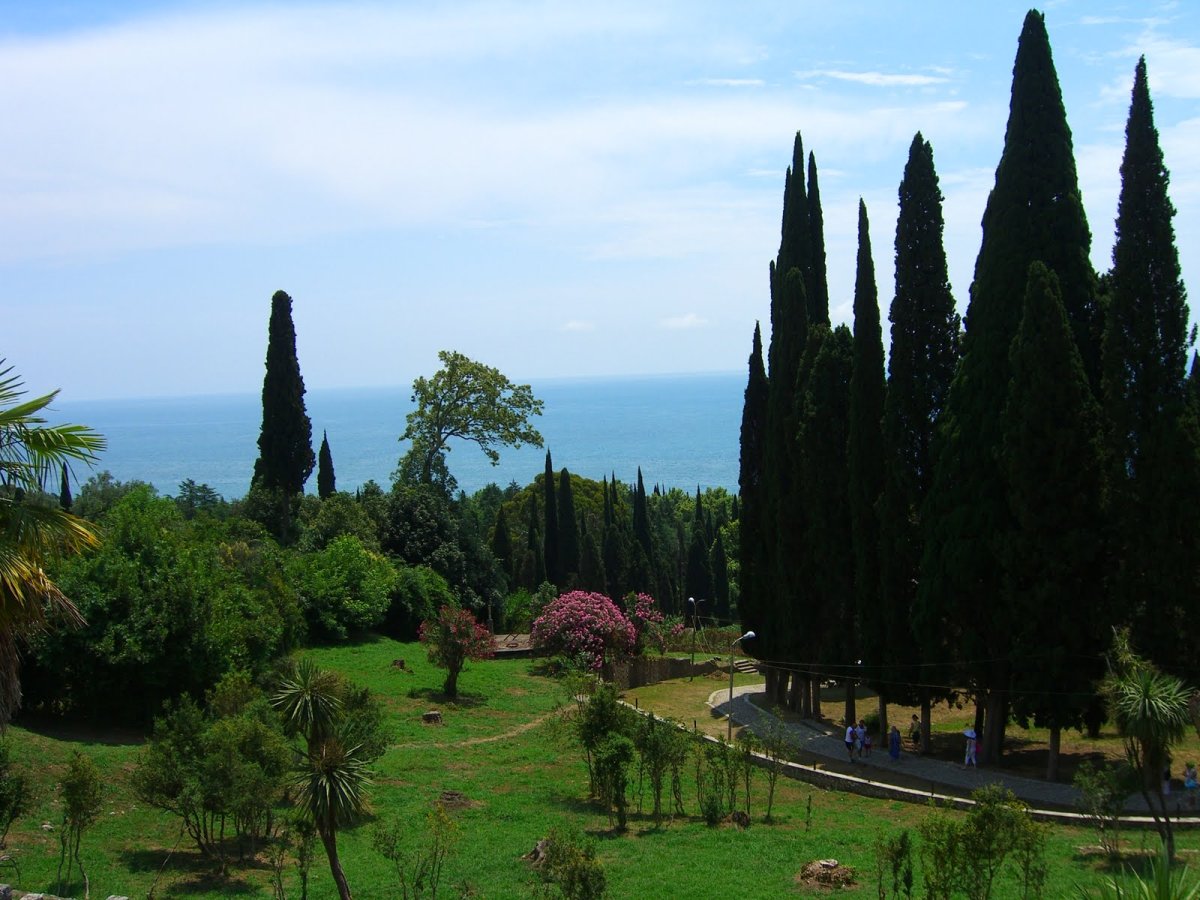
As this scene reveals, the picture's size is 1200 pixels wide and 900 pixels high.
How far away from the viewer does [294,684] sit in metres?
13.9

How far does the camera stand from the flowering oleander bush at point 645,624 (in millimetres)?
40969

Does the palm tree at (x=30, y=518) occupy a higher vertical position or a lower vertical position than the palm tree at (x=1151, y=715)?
higher

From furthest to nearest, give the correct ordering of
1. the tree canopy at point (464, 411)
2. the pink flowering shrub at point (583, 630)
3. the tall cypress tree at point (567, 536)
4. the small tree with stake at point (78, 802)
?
the tall cypress tree at point (567, 536), the tree canopy at point (464, 411), the pink flowering shrub at point (583, 630), the small tree with stake at point (78, 802)

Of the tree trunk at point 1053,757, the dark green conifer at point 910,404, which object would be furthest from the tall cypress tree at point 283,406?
the tree trunk at point 1053,757

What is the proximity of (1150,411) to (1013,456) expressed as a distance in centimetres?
247

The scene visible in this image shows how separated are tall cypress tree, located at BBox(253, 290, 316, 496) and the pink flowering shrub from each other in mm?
12146

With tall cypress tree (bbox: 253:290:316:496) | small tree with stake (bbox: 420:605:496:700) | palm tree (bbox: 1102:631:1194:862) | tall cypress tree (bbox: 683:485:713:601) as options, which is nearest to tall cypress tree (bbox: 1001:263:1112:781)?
palm tree (bbox: 1102:631:1194:862)

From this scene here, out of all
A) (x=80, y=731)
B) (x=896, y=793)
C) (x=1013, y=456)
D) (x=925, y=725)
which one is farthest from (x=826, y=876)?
(x=80, y=731)

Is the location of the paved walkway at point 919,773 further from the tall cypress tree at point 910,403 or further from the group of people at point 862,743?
the tall cypress tree at point 910,403

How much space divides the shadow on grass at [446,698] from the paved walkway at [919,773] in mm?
7389

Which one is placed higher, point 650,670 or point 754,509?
point 754,509

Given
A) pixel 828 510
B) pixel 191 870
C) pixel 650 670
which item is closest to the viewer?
pixel 191 870

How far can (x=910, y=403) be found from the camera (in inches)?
988

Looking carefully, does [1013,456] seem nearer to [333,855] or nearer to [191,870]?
[333,855]
